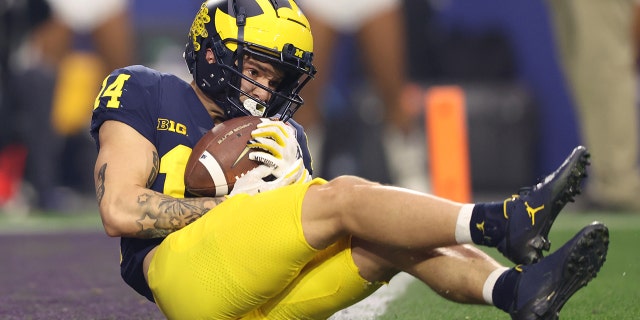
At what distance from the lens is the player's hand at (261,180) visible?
299 centimetres

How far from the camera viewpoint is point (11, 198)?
8391mm

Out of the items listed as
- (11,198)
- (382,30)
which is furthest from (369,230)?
(11,198)

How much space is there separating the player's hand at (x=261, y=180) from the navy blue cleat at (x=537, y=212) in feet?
2.14

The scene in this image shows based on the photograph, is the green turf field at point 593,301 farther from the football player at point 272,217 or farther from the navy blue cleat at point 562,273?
the navy blue cleat at point 562,273

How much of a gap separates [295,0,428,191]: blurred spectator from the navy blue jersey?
4113 millimetres

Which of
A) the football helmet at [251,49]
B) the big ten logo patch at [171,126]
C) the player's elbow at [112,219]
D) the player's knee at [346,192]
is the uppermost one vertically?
the football helmet at [251,49]

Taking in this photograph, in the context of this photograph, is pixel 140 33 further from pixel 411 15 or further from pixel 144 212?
pixel 144 212

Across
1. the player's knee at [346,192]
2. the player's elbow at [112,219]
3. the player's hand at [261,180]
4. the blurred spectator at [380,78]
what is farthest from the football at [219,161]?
the blurred spectator at [380,78]

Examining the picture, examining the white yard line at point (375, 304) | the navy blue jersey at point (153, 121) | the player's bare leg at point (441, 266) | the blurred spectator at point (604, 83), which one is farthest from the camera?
the blurred spectator at point (604, 83)

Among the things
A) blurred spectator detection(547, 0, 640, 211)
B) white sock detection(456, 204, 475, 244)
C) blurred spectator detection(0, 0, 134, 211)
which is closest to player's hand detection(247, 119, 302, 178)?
white sock detection(456, 204, 475, 244)

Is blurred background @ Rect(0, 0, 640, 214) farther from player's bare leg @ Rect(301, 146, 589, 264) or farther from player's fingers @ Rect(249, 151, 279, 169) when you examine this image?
player's bare leg @ Rect(301, 146, 589, 264)

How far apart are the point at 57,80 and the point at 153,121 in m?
5.28

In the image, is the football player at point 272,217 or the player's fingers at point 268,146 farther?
the player's fingers at point 268,146

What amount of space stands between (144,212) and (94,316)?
0.84m
